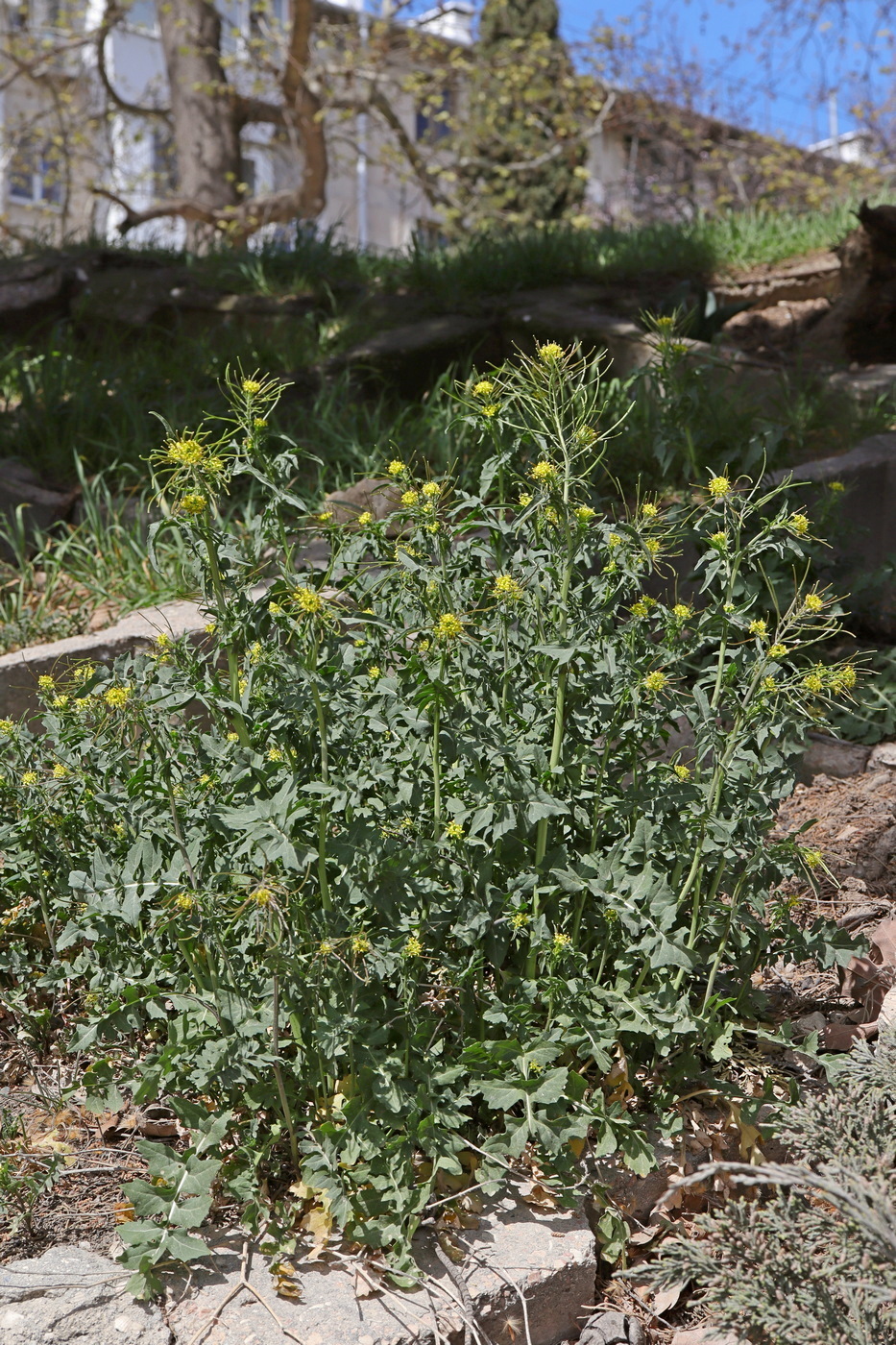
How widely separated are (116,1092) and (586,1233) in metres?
0.86

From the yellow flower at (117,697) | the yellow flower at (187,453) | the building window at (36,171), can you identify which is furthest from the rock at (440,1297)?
the building window at (36,171)

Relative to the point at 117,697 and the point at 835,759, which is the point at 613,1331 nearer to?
the point at 117,697

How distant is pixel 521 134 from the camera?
14211mm

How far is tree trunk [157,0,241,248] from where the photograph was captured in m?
9.43

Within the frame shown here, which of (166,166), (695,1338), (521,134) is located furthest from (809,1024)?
(166,166)

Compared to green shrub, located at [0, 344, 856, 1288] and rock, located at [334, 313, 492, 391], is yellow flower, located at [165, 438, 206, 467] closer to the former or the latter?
green shrub, located at [0, 344, 856, 1288]

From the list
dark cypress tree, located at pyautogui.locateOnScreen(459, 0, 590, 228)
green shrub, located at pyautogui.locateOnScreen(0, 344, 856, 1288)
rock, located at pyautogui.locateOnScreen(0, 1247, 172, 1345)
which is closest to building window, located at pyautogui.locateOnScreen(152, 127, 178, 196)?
dark cypress tree, located at pyautogui.locateOnScreen(459, 0, 590, 228)

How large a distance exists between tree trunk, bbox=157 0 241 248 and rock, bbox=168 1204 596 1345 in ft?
29.6

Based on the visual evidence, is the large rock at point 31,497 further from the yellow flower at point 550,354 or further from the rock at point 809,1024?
the rock at point 809,1024

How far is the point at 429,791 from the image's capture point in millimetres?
1943

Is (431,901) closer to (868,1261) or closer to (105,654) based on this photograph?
(868,1261)

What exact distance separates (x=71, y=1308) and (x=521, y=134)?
14.9 meters

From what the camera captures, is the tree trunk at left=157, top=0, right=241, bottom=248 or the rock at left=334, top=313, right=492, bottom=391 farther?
the tree trunk at left=157, top=0, right=241, bottom=248

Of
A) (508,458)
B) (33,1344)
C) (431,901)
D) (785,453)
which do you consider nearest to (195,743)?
(431,901)
